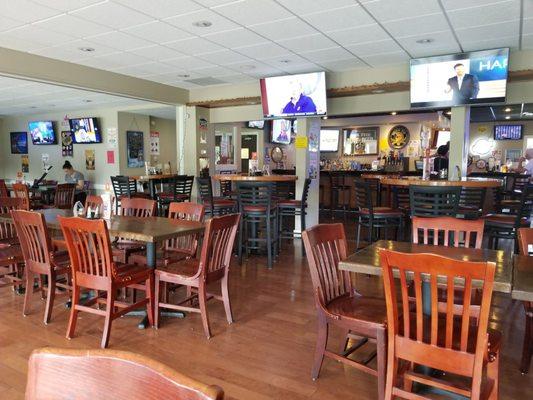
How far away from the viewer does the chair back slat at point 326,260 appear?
2.34m

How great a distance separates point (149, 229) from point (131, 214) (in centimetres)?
131

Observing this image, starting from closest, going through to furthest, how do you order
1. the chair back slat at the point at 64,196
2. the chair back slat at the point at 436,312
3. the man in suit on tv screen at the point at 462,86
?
the chair back slat at the point at 436,312 → the man in suit on tv screen at the point at 462,86 → the chair back slat at the point at 64,196

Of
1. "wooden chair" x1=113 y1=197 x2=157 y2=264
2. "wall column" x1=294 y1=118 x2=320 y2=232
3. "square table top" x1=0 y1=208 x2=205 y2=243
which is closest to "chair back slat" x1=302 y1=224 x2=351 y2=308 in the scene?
"square table top" x1=0 y1=208 x2=205 y2=243

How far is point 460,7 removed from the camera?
3801mm

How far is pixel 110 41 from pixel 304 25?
7.73 ft

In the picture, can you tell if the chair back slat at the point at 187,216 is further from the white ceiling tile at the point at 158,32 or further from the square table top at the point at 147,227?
the white ceiling tile at the point at 158,32

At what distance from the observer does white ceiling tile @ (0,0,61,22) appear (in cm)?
373

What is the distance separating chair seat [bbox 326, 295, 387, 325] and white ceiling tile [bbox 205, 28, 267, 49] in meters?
3.24

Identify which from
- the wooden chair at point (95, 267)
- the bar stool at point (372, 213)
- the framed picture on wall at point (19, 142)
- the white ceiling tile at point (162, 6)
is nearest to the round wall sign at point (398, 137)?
the bar stool at point (372, 213)

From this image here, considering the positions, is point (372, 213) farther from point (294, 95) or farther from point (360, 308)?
point (360, 308)

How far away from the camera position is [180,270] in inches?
129

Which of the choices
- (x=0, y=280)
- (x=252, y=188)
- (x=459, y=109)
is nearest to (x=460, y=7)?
(x=459, y=109)

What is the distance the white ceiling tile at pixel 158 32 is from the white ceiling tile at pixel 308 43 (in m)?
1.20

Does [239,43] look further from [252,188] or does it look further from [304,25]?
[252,188]
